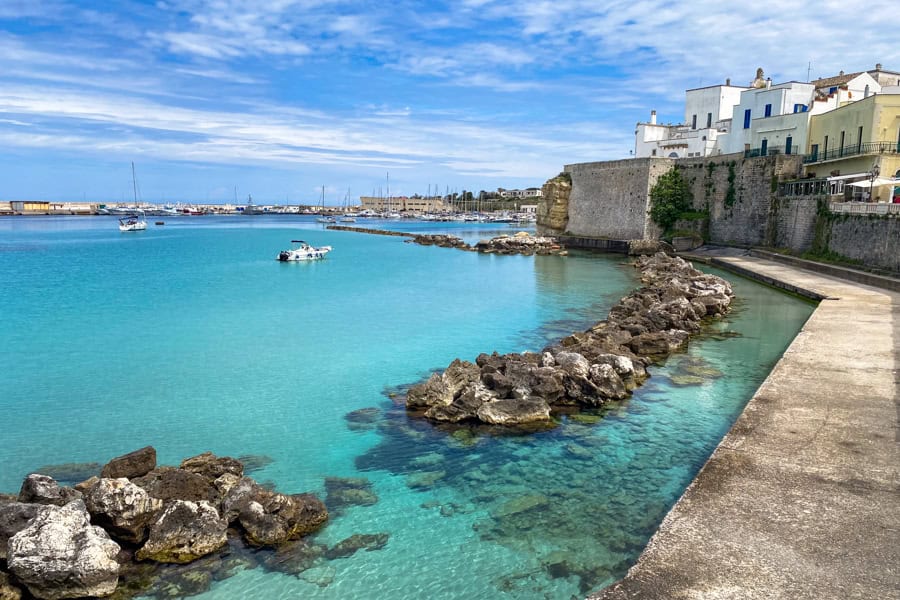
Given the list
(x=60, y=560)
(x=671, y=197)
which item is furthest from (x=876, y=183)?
(x=60, y=560)

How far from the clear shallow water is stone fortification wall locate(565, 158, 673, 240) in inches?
620

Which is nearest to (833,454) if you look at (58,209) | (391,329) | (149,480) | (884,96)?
(149,480)

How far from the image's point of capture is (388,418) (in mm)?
9148

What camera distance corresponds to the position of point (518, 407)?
8758mm

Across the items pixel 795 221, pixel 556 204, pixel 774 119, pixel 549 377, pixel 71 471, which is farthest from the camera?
pixel 556 204

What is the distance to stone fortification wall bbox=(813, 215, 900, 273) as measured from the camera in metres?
17.9

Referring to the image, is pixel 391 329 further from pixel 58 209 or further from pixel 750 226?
pixel 58 209

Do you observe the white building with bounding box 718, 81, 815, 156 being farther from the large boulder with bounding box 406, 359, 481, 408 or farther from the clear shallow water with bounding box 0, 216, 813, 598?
the large boulder with bounding box 406, 359, 481, 408

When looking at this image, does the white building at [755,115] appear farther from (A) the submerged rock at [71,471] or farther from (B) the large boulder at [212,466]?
(A) the submerged rock at [71,471]

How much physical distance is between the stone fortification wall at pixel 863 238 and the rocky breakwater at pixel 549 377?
8.41 m

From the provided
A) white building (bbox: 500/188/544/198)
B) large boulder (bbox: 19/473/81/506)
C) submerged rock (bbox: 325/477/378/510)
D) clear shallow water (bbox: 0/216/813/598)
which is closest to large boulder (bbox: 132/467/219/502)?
large boulder (bbox: 19/473/81/506)

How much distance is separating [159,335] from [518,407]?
10545 mm

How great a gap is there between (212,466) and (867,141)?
2691 centimetres

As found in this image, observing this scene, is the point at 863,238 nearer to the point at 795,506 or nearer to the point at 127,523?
the point at 795,506
